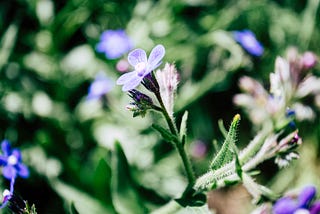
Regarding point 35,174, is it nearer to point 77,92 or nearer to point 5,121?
point 5,121

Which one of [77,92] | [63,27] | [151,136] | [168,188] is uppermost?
[63,27]

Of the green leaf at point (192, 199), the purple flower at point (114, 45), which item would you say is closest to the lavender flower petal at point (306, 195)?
the green leaf at point (192, 199)

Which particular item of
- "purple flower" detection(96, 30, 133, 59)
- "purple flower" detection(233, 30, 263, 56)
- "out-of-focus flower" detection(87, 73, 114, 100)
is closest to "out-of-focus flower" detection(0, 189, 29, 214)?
"out-of-focus flower" detection(87, 73, 114, 100)

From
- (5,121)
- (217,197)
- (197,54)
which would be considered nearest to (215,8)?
(197,54)

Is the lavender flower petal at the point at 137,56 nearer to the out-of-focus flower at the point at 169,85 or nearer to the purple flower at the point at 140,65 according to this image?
the purple flower at the point at 140,65

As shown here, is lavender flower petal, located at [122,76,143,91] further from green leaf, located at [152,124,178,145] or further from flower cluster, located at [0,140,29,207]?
flower cluster, located at [0,140,29,207]

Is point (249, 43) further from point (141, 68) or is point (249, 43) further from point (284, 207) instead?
point (284, 207)

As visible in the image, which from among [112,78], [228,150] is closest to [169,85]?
[228,150]
